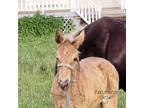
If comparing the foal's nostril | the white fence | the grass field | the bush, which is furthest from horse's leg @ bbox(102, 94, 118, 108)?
the white fence

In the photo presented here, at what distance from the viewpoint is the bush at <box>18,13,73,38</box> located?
1280 centimetres

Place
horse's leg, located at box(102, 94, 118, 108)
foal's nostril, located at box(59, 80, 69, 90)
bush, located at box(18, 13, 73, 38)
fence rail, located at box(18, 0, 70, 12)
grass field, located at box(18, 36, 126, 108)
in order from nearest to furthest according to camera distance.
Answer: foal's nostril, located at box(59, 80, 69, 90) < horse's leg, located at box(102, 94, 118, 108) < grass field, located at box(18, 36, 126, 108) < bush, located at box(18, 13, 73, 38) < fence rail, located at box(18, 0, 70, 12)

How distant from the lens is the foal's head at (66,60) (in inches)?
118

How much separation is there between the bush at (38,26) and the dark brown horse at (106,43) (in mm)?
7511

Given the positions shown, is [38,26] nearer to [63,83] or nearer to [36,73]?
[36,73]

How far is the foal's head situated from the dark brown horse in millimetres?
1943

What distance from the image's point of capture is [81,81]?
11.5 ft

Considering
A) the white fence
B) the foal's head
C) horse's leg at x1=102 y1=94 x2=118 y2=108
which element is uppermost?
the white fence

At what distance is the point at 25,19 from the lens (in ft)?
42.6

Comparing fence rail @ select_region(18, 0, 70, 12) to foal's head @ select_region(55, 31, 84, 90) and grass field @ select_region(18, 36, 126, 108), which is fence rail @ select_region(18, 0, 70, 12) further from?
foal's head @ select_region(55, 31, 84, 90)

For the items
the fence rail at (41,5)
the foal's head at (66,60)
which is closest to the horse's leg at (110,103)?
the foal's head at (66,60)

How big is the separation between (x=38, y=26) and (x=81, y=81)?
371 inches

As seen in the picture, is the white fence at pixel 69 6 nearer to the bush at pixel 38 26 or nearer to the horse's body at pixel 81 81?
the bush at pixel 38 26

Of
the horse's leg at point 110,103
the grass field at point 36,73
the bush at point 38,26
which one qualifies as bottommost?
the grass field at point 36,73
